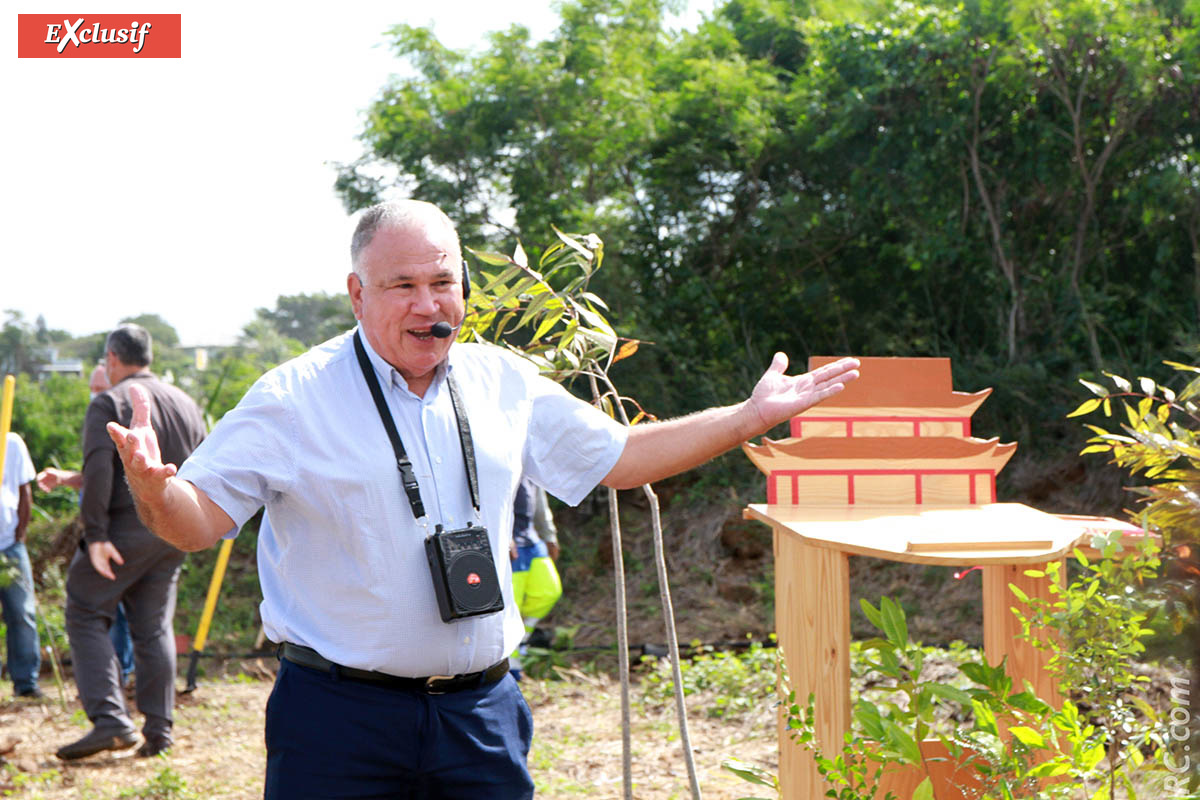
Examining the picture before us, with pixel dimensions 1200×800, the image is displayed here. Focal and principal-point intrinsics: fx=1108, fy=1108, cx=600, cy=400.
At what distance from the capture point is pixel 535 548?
578 centimetres

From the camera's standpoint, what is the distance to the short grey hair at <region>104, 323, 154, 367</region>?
193 inches

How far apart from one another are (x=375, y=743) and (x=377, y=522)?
0.40 metres

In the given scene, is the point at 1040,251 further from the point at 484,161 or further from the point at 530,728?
the point at 530,728

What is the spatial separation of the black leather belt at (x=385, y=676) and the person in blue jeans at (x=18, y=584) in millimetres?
4878

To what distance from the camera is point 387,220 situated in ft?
6.93

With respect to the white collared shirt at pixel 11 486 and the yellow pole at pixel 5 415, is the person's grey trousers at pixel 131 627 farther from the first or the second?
the white collared shirt at pixel 11 486

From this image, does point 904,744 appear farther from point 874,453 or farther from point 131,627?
point 131,627

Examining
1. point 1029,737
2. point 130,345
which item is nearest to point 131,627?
point 130,345

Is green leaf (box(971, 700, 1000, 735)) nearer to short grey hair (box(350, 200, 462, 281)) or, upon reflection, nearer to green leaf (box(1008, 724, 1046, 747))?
green leaf (box(1008, 724, 1046, 747))

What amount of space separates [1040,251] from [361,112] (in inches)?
245

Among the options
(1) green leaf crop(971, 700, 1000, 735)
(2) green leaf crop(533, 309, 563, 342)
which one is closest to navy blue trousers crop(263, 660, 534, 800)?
(1) green leaf crop(971, 700, 1000, 735)

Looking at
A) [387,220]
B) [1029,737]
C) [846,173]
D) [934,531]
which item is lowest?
[1029,737]

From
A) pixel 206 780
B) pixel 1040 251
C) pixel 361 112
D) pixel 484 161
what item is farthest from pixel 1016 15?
pixel 206 780

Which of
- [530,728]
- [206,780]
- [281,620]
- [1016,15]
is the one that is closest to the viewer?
[281,620]
